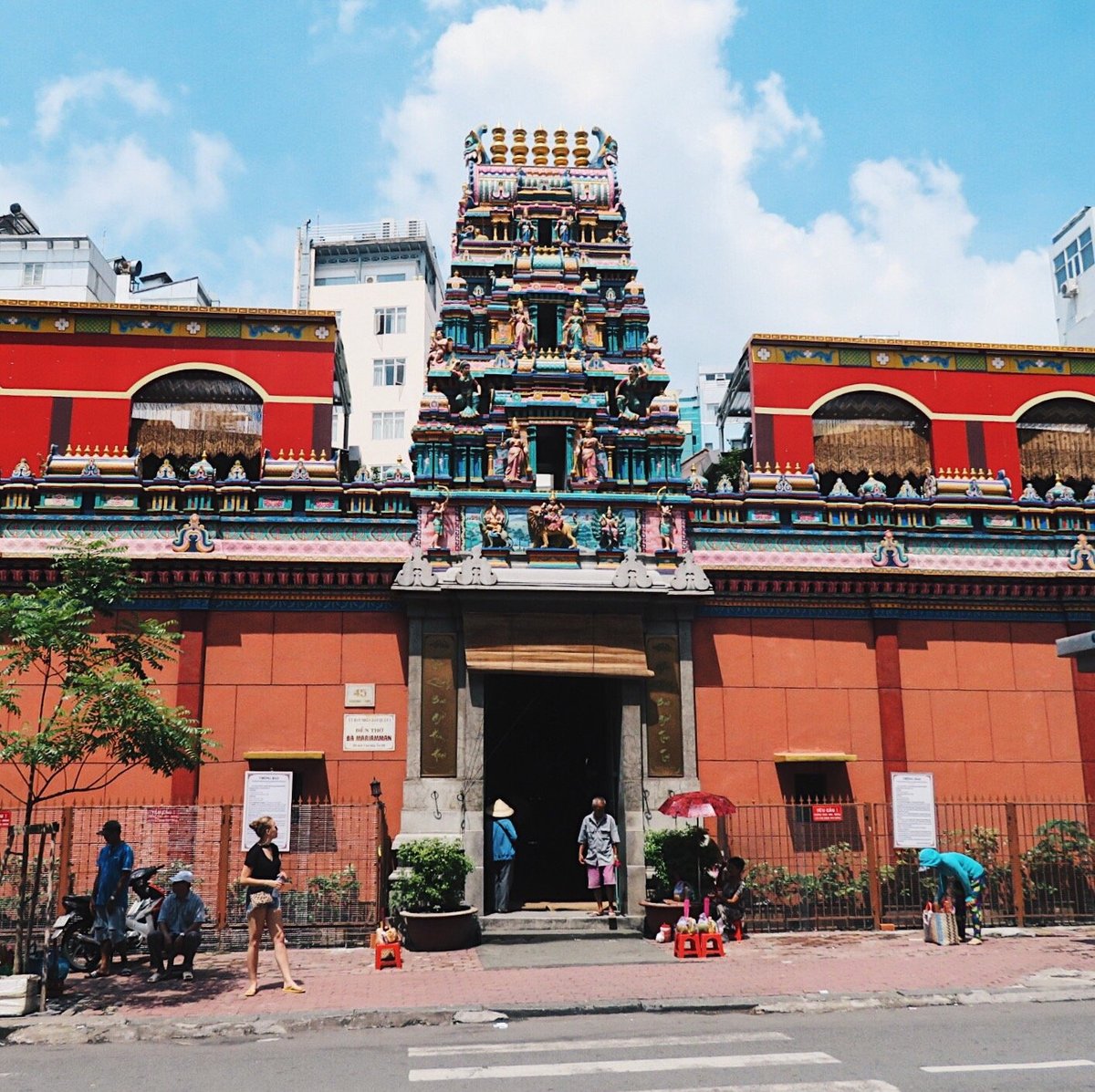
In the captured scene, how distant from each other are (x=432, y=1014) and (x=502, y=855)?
7.07 m

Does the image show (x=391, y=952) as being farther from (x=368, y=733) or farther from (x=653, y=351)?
(x=653, y=351)

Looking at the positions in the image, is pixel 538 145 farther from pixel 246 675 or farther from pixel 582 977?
pixel 582 977

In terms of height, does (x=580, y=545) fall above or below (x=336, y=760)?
above

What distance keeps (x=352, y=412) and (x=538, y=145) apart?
110 feet

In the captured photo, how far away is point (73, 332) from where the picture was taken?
2514 cm

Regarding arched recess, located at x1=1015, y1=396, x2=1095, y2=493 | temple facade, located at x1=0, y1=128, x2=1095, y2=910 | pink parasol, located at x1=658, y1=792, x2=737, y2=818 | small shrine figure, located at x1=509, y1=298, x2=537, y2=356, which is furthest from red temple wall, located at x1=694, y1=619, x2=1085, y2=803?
small shrine figure, located at x1=509, y1=298, x2=537, y2=356

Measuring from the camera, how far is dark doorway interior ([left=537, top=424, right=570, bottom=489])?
22.5 m

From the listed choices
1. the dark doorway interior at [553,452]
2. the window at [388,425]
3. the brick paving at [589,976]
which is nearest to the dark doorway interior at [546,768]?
the dark doorway interior at [553,452]

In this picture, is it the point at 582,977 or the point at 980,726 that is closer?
the point at 582,977

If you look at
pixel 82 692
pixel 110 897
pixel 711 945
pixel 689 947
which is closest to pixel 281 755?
pixel 110 897

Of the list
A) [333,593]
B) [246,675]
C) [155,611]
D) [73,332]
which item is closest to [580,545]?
[333,593]

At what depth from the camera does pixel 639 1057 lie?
10352mm

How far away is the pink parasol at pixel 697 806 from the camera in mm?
18066

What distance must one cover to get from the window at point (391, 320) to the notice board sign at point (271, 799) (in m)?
45.6
